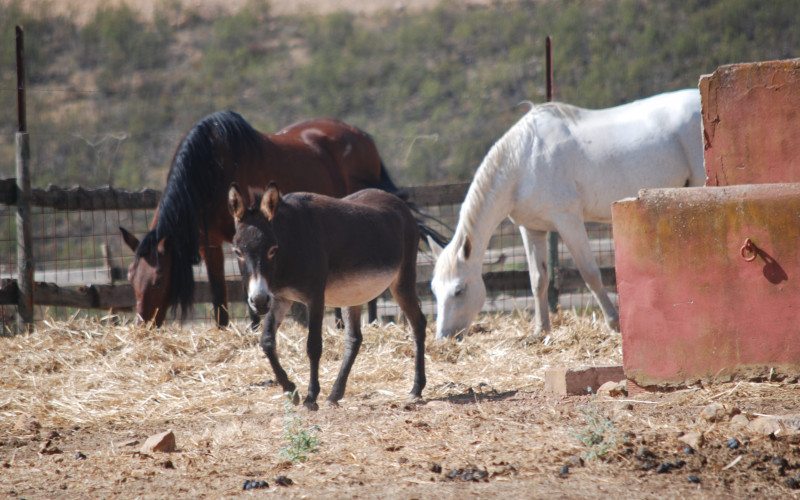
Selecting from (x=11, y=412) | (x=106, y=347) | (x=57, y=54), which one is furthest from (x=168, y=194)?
(x=57, y=54)

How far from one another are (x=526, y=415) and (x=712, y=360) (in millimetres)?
1031

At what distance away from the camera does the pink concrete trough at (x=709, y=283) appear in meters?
3.94

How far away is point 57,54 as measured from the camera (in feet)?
98.5

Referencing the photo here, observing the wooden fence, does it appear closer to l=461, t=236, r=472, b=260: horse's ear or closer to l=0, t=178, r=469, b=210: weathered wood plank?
l=0, t=178, r=469, b=210: weathered wood plank

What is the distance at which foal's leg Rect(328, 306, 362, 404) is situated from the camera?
479 cm

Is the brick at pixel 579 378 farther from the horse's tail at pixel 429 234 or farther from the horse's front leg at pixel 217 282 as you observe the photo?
the horse's front leg at pixel 217 282

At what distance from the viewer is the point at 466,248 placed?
6.54 metres

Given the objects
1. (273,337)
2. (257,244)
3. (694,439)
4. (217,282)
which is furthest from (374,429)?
(217,282)

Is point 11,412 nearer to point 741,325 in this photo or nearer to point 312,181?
point 312,181

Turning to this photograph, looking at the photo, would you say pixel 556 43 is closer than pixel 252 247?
No

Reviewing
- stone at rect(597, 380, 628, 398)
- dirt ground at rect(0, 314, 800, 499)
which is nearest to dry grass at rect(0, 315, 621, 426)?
dirt ground at rect(0, 314, 800, 499)

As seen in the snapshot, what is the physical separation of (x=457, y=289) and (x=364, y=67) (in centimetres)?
2173

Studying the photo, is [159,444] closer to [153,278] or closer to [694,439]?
[694,439]

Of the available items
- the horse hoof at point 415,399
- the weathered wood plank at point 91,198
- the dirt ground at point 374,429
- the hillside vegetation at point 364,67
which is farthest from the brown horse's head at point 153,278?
the hillside vegetation at point 364,67
